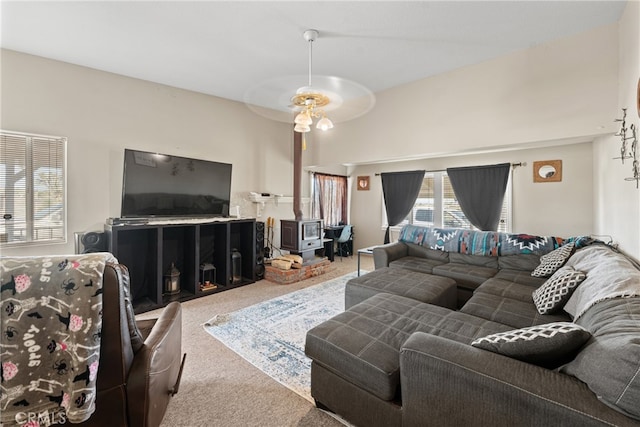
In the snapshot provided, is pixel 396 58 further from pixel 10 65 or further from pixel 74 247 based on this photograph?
pixel 74 247

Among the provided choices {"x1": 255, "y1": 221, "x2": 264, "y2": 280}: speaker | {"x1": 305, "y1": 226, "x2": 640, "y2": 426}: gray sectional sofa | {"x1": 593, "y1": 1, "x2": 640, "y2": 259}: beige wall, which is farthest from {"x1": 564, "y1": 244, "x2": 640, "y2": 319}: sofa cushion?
{"x1": 255, "y1": 221, "x2": 264, "y2": 280}: speaker

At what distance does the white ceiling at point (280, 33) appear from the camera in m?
2.34

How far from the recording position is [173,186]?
3.62m

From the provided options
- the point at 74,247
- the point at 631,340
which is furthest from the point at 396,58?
the point at 74,247

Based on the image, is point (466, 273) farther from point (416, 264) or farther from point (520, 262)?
point (520, 262)

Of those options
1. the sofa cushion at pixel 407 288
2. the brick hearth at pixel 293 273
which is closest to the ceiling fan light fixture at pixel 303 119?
the sofa cushion at pixel 407 288

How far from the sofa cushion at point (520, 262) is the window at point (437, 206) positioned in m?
1.61

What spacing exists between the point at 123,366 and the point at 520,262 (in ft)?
12.5

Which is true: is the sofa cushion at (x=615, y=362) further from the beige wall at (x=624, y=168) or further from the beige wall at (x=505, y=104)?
the beige wall at (x=505, y=104)

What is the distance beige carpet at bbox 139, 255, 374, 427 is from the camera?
1606 millimetres

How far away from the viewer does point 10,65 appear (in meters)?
2.86

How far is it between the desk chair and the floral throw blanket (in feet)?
16.4

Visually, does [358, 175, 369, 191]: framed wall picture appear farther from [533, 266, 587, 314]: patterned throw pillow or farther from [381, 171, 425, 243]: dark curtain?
[533, 266, 587, 314]: patterned throw pillow

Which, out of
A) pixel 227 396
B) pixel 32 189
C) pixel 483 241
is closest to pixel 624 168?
pixel 483 241
